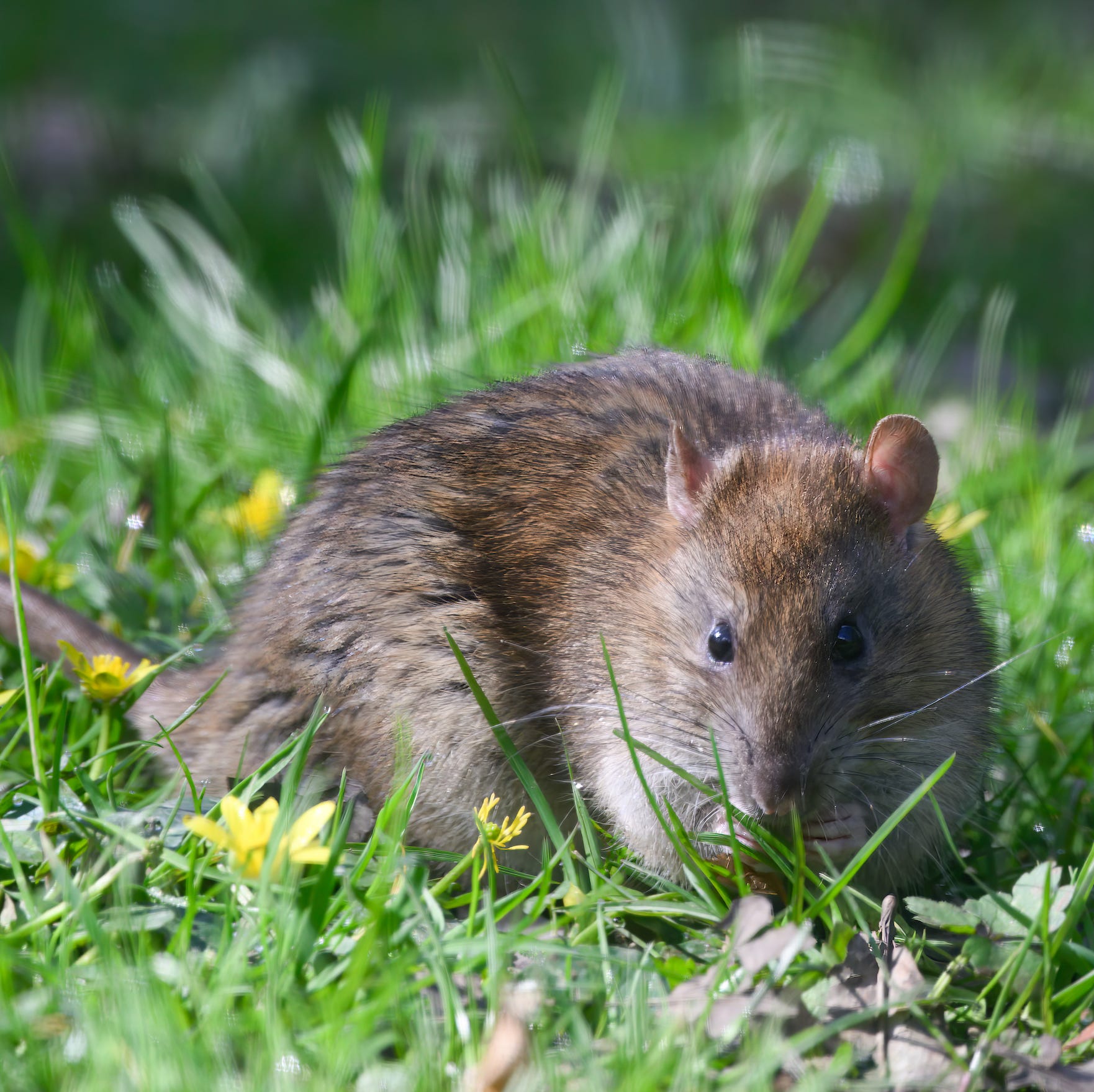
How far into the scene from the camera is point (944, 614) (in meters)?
3.11

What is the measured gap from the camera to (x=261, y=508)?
4.38 metres

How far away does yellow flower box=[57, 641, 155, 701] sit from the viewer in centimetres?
312

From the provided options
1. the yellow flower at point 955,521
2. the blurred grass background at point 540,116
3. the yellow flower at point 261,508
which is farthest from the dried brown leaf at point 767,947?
the blurred grass background at point 540,116

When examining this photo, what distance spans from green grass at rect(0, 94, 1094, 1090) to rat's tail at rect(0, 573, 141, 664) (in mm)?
108

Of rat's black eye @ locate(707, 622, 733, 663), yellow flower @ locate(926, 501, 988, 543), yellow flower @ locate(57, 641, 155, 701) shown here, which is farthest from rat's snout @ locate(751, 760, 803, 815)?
yellow flower @ locate(926, 501, 988, 543)

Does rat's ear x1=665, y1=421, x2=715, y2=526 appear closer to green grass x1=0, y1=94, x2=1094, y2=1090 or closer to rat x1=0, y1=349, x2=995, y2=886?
rat x1=0, y1=349, x2=995, y2=886

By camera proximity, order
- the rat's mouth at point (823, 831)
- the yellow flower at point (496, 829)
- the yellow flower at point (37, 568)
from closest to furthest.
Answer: the yellow flower at point (496, 829) → the rat's mouth at point (823, 831) → the yellow flower at point (37, 568)

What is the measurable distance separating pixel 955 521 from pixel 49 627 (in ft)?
9.21

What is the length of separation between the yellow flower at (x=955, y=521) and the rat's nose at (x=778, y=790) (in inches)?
71.1

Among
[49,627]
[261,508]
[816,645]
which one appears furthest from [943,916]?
[261,508]

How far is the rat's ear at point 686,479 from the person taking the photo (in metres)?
3.02

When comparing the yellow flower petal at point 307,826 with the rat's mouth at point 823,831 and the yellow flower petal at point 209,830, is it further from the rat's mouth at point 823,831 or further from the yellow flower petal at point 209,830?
the rat's mouth at point 823,831

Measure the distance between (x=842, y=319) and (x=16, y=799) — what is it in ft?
14.5

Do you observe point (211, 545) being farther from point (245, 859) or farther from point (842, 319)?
point (842, 319)
